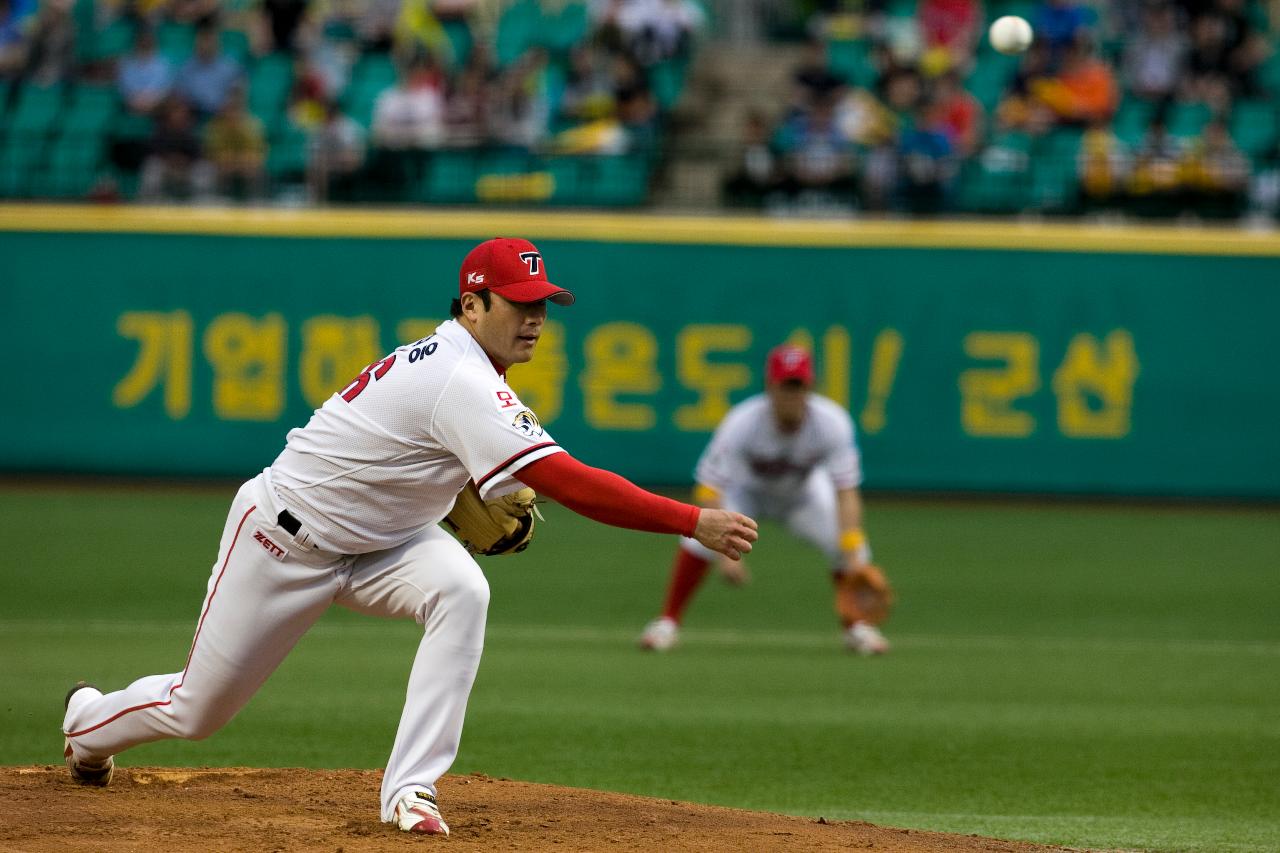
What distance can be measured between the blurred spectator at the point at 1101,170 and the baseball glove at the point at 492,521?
12043 millimetres

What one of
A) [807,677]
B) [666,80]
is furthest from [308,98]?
[807,677]

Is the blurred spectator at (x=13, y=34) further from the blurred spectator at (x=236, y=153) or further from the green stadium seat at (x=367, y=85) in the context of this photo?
the green stadium seat at (x=367, y=85)

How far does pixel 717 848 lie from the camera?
5.55m

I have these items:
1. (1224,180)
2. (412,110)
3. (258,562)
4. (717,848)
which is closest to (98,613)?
(258,562)

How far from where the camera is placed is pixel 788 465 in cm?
1102

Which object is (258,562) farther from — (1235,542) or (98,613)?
(1235,542)

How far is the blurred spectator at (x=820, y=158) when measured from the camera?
55.5 ft

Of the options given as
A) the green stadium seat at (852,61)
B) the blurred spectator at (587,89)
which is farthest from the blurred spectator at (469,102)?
the green stadium seat at (852,61)

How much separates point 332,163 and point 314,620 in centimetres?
1214

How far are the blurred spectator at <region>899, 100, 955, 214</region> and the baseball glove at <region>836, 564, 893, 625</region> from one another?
24.3 ft

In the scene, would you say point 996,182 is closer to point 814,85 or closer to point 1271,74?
point 814,85

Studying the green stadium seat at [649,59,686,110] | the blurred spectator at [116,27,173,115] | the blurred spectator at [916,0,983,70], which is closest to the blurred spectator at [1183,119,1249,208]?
the blurred spectator at [916,0,983,70]

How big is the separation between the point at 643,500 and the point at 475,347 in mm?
778

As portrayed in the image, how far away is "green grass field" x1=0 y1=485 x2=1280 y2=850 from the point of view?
23.5 ft
